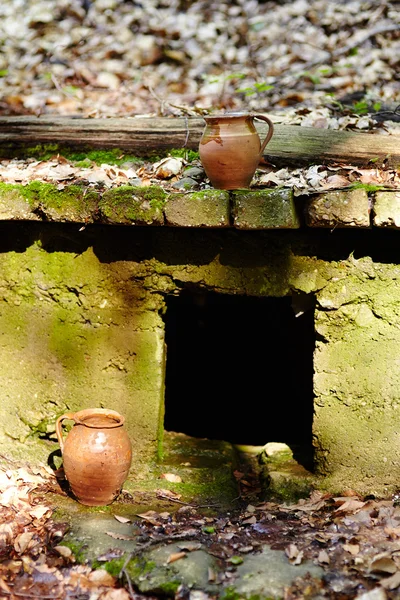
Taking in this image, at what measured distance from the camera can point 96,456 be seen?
3.56 metres

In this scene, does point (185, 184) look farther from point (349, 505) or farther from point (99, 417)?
point (349, 505)

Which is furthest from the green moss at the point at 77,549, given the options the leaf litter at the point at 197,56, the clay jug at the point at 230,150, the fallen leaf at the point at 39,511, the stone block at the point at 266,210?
the leaf litter at the point at 197,56

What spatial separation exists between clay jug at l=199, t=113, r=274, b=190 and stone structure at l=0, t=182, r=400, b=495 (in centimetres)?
18

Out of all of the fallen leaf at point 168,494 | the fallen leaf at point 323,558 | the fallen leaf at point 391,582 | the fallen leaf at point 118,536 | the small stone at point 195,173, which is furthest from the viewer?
the small stone at point 195,173

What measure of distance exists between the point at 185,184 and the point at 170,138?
68 centimetres

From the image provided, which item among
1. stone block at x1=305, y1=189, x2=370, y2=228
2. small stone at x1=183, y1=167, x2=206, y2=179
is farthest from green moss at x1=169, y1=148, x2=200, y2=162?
stone block at x1=305, y1=189, x2=370, y2=228

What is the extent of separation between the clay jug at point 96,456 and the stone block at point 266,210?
132 cm

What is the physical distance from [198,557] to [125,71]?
5.63 meters

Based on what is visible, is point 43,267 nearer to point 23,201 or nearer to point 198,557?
point 23,201

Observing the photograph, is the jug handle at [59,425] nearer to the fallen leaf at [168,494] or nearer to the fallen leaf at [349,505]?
the fallen leaf at [168,494]

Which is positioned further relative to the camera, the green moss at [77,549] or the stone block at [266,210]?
the stone block at [266,210]

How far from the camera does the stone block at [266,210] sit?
343 centimetres

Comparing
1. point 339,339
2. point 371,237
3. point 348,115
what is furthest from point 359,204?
point 348,115

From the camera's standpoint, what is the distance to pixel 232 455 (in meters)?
4.39
